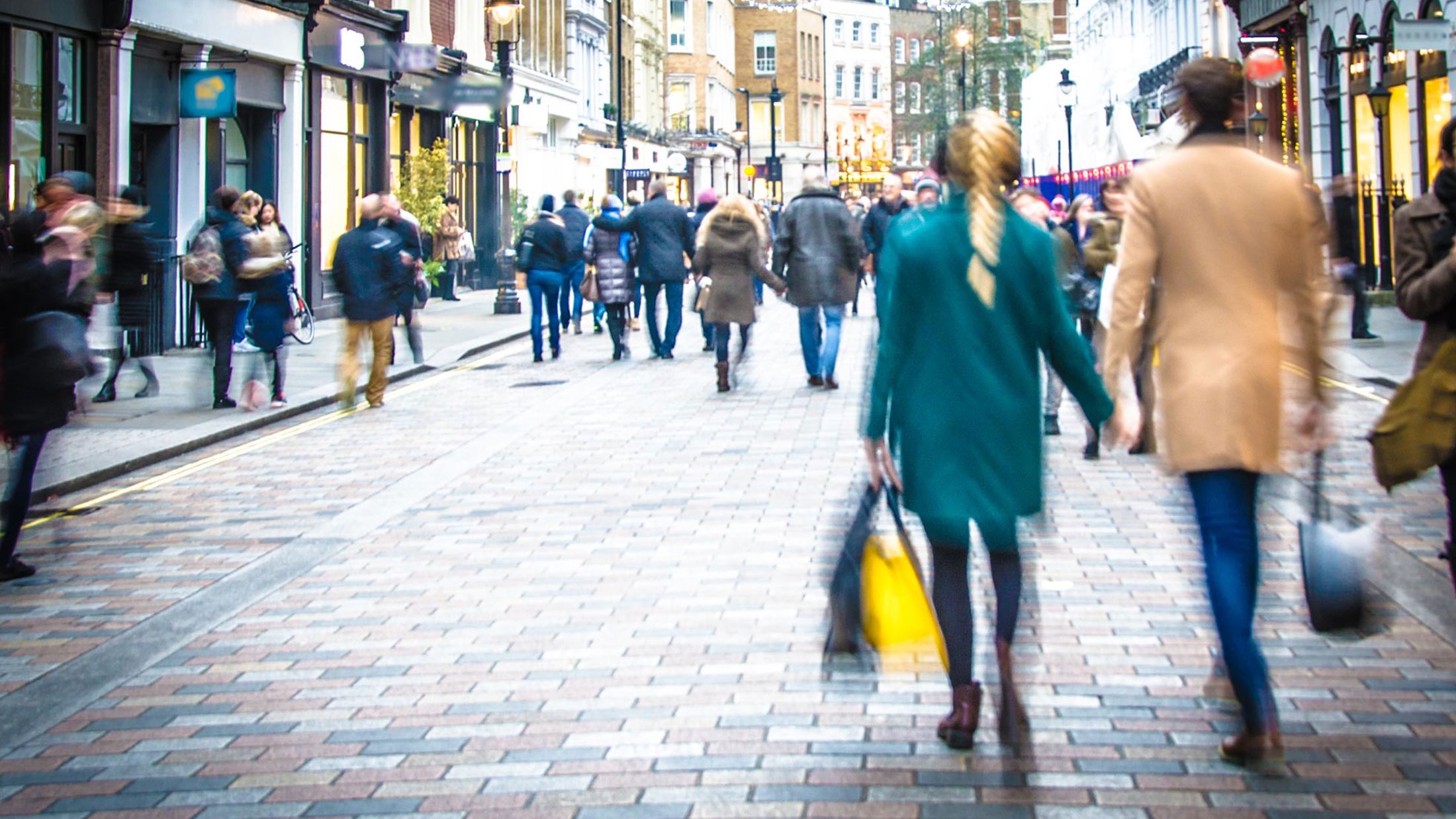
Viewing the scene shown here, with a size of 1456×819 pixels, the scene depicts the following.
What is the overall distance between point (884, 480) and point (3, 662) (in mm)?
3391

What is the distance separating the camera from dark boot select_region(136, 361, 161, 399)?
621 inches

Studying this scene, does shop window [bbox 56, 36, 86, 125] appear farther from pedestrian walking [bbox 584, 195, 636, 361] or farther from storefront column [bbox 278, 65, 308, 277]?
A: storefront column [bbox 278, 65, 308, 277]

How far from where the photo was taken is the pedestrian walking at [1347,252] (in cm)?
962

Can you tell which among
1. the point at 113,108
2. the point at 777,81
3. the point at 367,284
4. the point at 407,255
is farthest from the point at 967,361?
the point at 777,81

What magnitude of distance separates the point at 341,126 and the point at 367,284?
1479cm

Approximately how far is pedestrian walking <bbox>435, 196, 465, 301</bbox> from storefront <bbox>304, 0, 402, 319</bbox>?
1219 millimetres

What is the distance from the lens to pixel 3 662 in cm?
651

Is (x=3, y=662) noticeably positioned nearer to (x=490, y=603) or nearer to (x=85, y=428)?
(x=490, y=603)

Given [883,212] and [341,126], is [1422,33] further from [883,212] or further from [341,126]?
[341,126]

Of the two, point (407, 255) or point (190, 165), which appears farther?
point (190, 165)

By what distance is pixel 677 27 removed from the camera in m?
82.0

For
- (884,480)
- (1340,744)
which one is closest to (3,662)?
(884,480)

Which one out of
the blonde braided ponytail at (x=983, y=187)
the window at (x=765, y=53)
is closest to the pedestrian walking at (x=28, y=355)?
the blonde braided ponytail at (x=983, y=187)

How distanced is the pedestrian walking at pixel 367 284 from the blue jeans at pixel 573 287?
5.12 metres
